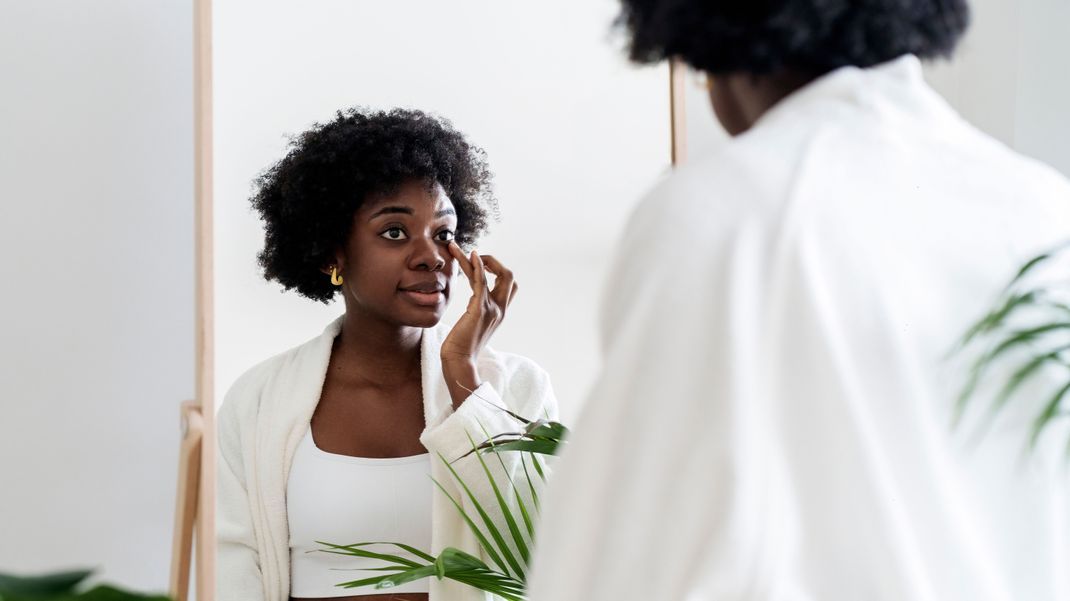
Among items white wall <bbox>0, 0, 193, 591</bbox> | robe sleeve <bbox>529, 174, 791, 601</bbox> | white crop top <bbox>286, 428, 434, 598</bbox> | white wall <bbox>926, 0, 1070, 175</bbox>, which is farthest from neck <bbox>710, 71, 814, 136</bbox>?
white wall <bbox>926, 0, 1070, 175</bbox>

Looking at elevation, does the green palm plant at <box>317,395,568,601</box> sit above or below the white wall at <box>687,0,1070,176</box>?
below

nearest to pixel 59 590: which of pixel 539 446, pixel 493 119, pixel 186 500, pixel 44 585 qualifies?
pixel 44 585

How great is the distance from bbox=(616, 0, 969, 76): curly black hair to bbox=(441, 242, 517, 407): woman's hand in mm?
684

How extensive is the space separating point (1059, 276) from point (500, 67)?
3.10ft

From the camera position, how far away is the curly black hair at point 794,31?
0.96 meters

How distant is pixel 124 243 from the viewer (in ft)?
5.65

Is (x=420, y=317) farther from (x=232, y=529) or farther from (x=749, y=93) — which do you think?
(x=749, y=93)

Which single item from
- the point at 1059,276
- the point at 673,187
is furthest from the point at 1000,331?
the point at 673,187

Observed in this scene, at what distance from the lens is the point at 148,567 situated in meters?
1.72

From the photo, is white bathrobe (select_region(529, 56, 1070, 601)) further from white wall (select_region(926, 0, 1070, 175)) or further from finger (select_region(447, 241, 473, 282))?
white wall (select_region(926, 0, 1070, 175))

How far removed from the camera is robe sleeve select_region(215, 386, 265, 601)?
5.13 feet

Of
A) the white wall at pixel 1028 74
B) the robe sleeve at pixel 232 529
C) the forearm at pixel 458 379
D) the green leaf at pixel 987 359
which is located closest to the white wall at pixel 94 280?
the robe sleeve at pixel 232 529

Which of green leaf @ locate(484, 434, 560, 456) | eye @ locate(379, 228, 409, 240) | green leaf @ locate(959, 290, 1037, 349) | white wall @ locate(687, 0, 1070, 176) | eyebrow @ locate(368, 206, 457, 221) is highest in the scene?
white wall @ locate(687, 0, 1070, 176)

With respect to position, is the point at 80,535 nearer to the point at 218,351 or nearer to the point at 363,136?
the point at 218,351
